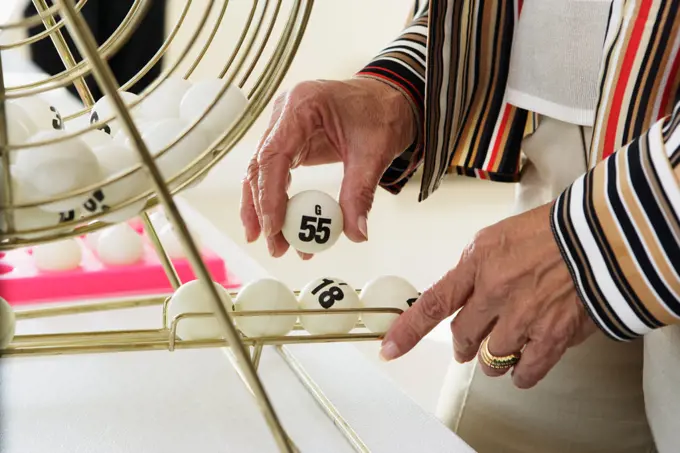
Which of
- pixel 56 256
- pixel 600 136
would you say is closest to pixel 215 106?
pixel 600 136

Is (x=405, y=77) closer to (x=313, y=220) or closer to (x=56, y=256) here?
(x=313, y=220)

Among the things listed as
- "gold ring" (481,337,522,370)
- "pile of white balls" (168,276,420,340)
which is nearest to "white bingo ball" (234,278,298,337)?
"pile of white balls" (168,276,420,340)

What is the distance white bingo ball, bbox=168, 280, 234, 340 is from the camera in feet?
1.86

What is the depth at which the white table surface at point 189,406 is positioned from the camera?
0.54 meters

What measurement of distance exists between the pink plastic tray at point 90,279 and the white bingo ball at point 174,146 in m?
0.43

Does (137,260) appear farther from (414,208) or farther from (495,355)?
(414,208)

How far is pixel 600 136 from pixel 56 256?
57 centimetres

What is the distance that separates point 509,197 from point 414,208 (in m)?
0.56

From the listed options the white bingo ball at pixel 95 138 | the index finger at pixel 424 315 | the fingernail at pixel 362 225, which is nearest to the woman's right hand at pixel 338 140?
the fingernail at pixel 362 225

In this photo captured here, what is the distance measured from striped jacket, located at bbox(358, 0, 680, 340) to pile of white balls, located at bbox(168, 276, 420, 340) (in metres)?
0.15

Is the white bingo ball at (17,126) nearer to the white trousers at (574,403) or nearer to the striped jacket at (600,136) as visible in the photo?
the striped jacket at (600,136)

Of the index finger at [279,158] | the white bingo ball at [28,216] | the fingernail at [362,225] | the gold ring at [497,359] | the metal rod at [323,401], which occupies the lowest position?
the metal rod at [323,401]

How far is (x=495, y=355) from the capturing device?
62 centimetres

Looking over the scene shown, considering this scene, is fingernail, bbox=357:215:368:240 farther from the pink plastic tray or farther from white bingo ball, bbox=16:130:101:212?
white bingo ball, bbox=16:130:101:212
